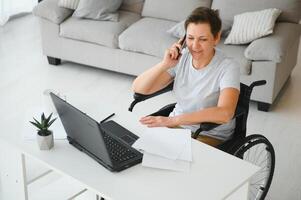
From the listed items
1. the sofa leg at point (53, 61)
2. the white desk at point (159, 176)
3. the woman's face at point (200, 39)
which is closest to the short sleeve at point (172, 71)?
the woman's face at point (200, 39)

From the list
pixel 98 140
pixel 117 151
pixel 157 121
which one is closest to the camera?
pixel 98 140

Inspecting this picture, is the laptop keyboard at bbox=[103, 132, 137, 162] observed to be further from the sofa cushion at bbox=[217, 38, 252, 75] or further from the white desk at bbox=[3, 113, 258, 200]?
the sofa cushion at bbox=[217, 38, 252, 75]

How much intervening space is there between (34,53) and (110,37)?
1007 mm

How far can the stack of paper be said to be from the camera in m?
2.19

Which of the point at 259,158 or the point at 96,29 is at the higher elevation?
the point at 96,29

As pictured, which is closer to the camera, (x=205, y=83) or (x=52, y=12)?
(x=205, y=83)

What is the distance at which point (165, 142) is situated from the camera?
2312 mm

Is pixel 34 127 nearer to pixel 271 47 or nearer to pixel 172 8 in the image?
pixel 271 47

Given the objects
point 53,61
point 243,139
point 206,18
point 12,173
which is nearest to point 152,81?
point 206,18

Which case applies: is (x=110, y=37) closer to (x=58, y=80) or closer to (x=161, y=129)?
(x=58, y=80)

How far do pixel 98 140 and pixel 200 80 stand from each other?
75 centimetres

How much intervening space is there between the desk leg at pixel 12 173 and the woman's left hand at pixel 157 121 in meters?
0.56

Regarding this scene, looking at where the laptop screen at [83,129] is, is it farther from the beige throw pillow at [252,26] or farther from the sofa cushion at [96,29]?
the sofa cushion at [96,29]

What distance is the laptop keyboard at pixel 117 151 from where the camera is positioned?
2.21 m
